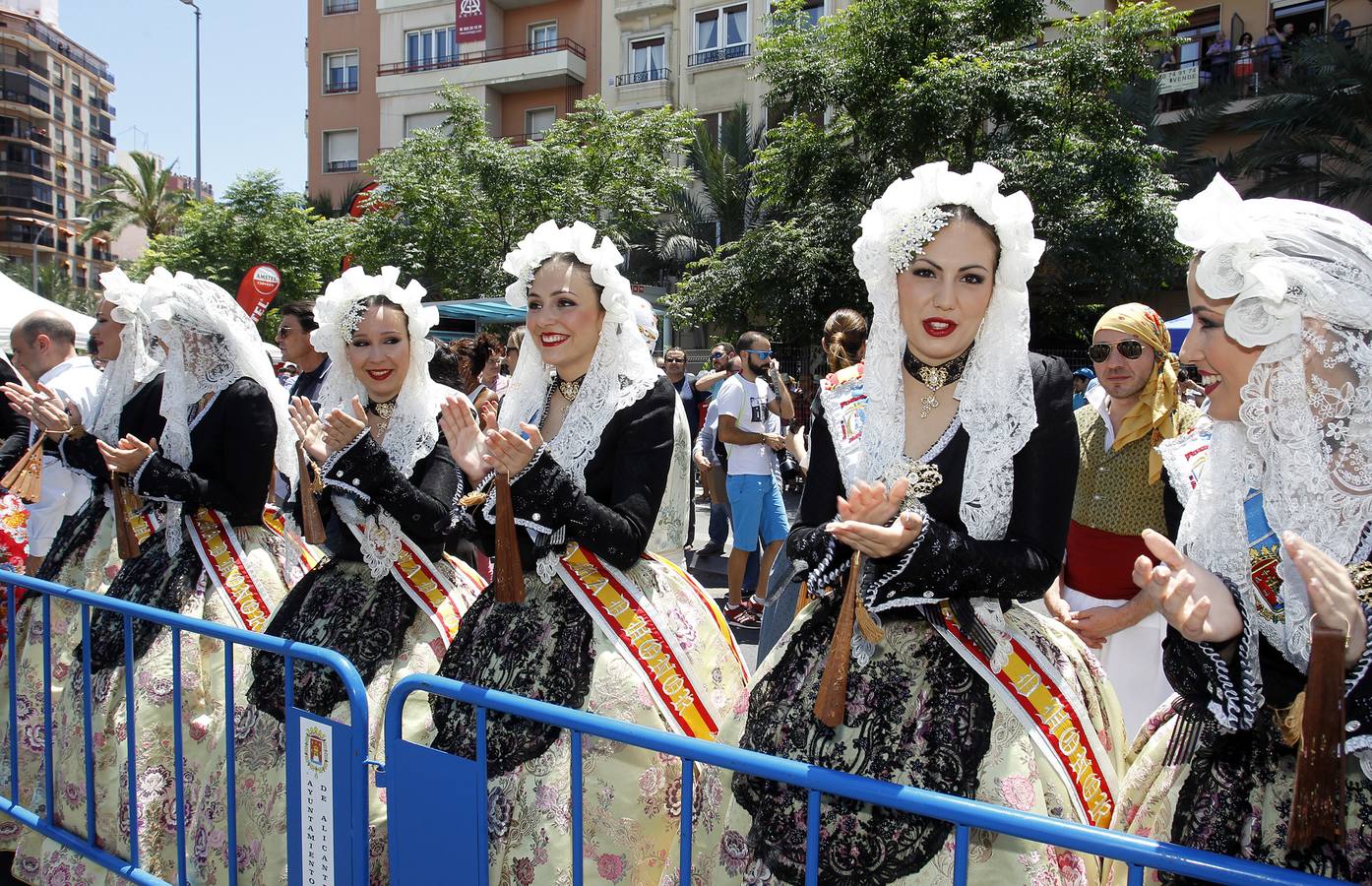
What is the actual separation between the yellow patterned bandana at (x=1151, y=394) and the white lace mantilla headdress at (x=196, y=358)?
121 inches

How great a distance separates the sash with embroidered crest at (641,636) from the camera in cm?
260

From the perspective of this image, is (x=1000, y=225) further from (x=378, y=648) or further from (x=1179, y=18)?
(x=1179, y=18)

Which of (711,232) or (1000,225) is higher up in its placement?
(711,232)

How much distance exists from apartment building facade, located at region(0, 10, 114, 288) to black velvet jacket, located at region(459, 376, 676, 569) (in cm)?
7199

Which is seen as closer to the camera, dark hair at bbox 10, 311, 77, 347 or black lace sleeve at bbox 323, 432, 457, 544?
black lace sleeve at bbox 323, 432, 457, 544

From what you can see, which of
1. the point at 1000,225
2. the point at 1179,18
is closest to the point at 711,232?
the point at 1179,18

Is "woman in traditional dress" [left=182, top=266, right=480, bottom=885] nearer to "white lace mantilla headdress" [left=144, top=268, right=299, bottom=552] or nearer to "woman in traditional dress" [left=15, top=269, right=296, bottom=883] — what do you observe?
"woman in traditional dress" [left=15, top=269, right=296, bottom=883]

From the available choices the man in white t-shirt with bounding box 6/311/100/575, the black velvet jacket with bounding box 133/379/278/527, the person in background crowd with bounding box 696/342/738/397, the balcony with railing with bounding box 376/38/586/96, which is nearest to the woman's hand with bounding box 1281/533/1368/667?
the black velvet jacket with bounding box 133/379/278/527

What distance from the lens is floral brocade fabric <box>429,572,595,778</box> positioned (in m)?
2.49

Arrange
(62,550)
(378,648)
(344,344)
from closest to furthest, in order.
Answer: (378,648)
(344,344)
(62,550)

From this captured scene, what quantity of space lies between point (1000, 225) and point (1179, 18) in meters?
14.6

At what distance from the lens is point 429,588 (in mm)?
3158

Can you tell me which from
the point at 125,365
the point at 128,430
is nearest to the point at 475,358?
the point at 125,365

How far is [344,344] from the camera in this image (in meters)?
3.42
